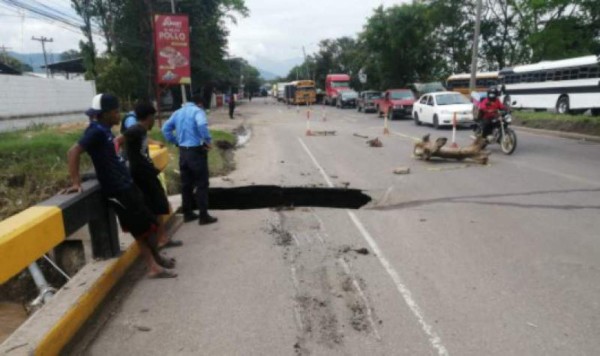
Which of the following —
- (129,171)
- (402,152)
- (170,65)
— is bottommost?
(402,152)

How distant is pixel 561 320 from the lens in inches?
159

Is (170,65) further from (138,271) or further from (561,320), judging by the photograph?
(561,320)

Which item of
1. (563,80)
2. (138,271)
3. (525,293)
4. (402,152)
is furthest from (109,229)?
(563,80)

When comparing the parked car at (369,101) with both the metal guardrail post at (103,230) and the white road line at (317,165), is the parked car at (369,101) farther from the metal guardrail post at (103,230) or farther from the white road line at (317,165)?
the metal guardrail post at (103,230)

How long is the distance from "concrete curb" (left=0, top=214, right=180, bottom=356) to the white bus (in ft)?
62.9

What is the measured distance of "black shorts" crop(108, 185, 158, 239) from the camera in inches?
194

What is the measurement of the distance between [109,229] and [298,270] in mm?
1980

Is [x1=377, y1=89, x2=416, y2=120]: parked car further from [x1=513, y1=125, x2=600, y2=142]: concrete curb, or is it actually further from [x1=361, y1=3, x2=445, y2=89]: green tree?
[x1=361, y1=3, x2=445, y2=89]: green tree

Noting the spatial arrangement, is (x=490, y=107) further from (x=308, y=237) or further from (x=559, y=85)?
(x=559, y=85)

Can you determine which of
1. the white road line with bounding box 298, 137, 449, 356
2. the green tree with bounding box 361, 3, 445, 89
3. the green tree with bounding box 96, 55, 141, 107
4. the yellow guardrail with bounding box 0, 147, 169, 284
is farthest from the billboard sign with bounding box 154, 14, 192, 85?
the green tree with bounding box 361, 3, 445, 89

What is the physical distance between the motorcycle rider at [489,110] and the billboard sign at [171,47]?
910cm

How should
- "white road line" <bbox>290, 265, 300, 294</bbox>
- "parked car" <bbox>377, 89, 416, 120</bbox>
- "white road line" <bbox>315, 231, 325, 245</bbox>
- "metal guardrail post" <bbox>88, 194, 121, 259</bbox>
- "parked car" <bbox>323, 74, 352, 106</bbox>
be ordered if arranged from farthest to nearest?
"parked car" <bbox>323, 74, 352, 106</bbox> < "parked car" <bbox>377, 89, 416, 120</bbox> < "white road line" <bbox>315, 231, 325, 245</bbox> < "metal guardrail post" <bbox>88, 194, 121, 259</bbox> < "white road line" <bbox>290, 265, 300, 294</bbox>

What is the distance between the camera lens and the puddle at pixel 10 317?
555cm

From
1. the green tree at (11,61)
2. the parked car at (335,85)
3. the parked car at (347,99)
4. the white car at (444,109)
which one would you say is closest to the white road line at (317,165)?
the white car at (444,109)
